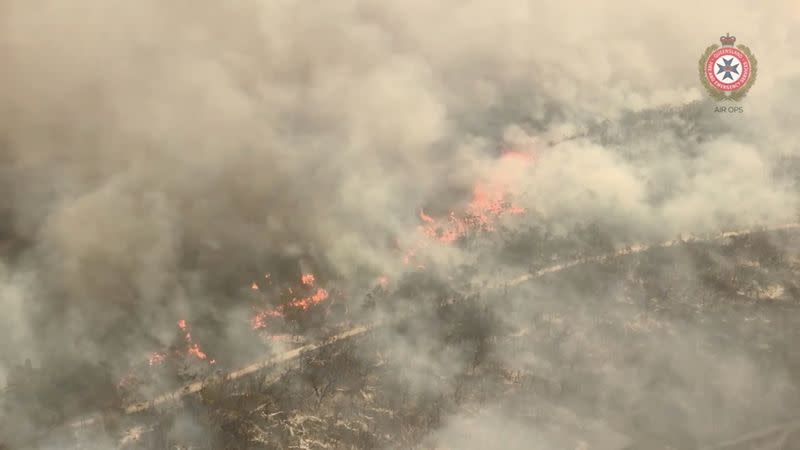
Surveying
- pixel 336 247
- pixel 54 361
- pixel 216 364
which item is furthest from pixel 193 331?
pixel 336 247

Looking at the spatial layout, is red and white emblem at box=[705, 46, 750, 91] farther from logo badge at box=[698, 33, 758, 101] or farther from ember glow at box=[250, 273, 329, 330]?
ember glow at box=[250, 273, 329, 330]

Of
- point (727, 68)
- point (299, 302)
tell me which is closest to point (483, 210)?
point (299, 302)

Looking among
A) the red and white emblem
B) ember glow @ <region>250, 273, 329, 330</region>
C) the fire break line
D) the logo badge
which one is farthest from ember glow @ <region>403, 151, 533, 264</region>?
the red and white emblem

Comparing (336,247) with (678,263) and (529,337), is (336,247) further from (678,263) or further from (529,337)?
(678,263)

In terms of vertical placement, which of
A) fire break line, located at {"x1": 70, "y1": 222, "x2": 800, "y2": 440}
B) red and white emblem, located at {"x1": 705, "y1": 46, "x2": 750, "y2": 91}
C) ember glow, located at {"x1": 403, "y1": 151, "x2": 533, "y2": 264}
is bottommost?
fire break line, located at {"x1": 70, "y1": 222, "x2": 800, "y2": 440}

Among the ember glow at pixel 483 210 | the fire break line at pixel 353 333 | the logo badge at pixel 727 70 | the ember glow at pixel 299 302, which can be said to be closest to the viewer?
the fire break line at pixel 353 333

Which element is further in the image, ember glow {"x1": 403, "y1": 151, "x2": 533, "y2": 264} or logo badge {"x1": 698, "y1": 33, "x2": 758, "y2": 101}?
logo badge {"x1": 698, "y1": 33, "x2": 758, "y2": 101}

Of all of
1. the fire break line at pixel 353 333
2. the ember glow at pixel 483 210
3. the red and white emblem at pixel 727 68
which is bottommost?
the fire break line at pixel 353 333

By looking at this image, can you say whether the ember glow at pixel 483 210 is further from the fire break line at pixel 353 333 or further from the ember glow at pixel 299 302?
the ember glow at pixel 299 302

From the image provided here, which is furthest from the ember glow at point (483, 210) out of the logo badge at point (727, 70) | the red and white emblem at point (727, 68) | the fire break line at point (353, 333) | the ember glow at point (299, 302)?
the red and white emblem at point (727, 68)
